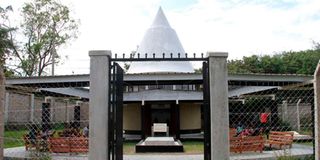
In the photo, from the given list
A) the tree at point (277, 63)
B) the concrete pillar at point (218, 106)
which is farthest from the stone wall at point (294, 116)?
the concrete pillar at point (218, 106)

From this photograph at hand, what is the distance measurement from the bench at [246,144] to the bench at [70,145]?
559 centimetres

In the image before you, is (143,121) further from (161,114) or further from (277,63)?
(277,63)

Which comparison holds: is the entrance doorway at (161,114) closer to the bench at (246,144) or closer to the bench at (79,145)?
the bench at (246,144)

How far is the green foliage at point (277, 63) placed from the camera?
148 ft

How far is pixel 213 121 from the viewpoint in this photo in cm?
604

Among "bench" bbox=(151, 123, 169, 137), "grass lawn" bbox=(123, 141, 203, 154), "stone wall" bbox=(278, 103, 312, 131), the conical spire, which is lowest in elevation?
"grass lawn" bbox=(123, 141, 203, 154)

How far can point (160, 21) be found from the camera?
33344 millimetres

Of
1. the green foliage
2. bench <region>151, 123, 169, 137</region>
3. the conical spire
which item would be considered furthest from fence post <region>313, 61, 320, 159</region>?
the green foliage

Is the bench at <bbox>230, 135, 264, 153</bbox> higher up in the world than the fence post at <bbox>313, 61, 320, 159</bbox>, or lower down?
lower down

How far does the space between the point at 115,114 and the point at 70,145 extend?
899cm

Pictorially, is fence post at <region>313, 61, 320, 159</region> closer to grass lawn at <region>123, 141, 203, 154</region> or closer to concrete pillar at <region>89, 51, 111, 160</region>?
concrete pillar at <region>89, 51, 111, 160</region>

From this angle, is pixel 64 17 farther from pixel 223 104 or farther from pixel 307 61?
pixel 223 104

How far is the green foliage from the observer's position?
1774 inches

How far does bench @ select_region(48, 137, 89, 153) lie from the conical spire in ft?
65.8
